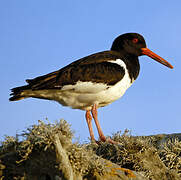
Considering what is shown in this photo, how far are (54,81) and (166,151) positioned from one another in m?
3.16

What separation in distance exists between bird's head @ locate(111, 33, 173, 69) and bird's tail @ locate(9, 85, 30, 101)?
2.98m

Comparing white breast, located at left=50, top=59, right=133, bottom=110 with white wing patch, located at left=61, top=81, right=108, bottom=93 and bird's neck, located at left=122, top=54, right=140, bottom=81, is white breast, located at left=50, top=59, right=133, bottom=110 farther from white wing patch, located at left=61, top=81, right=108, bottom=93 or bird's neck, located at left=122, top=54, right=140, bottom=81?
bird's neck, located at left=122, top=54, right=140, bottom=81

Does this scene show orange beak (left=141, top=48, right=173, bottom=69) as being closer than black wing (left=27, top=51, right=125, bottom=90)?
No

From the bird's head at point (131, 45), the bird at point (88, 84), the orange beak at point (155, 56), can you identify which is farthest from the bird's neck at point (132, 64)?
the orange beak at point (155, 56)

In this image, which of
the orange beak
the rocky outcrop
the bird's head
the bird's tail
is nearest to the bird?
the bird's tail

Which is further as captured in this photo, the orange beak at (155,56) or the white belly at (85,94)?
the orange beak at (155,56)

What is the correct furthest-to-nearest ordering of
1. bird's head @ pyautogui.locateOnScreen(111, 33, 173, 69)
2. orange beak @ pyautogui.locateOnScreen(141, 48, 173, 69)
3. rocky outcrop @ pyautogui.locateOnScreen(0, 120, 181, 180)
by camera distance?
orange beak @ pyautogui.locateOnScreen(141, 48, 173, 69)
bird's head @ pyautogui.locateOnScreen(111, 33, 173, 69)
rocky outcrop @ pyautogui.locateOnScreen(0, 120, 181, 180)

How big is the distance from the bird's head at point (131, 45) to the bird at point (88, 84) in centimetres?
59

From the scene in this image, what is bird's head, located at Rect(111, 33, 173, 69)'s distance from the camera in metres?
9.12

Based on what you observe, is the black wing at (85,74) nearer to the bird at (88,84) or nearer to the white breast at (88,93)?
the bird at (88,84)

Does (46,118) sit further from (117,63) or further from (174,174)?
(117,63)

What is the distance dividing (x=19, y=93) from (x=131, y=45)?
3.50m

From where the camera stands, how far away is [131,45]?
9156mm

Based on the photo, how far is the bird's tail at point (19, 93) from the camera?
795 centimetres
